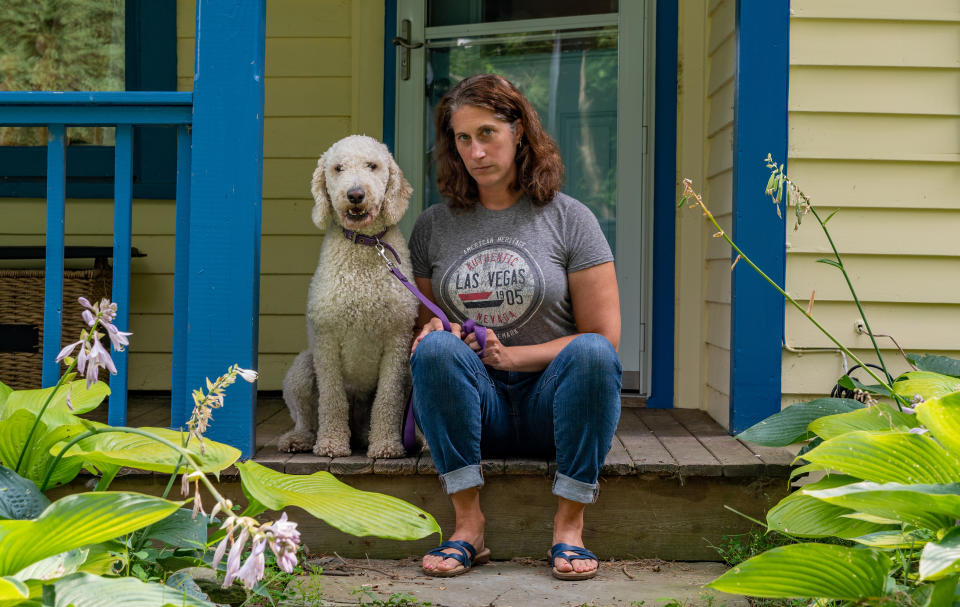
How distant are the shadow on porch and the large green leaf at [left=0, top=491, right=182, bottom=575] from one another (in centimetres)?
102

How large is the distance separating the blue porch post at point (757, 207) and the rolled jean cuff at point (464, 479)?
102cm

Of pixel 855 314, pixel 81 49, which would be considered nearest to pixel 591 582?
pixel 855 314

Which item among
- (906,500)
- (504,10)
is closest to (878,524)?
(906,500)

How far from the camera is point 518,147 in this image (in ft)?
8.54

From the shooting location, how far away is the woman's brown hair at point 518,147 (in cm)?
250

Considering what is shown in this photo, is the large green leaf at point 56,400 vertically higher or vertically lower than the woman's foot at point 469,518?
higher

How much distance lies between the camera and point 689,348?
367cm

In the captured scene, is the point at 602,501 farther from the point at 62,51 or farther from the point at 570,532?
the point at 62,51

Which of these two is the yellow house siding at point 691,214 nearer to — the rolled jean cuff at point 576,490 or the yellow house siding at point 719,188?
the yellow house siding at point 719,188

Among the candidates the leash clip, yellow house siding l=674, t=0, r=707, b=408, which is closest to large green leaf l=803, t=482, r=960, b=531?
the leash clip

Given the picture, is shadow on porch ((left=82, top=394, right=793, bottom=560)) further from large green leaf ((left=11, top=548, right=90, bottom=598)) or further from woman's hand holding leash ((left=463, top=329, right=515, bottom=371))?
large green leaf ((left=11, top=548, right=90, bottom=598))

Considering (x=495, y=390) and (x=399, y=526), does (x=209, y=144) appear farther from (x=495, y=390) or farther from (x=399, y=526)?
(x=399, y=526)

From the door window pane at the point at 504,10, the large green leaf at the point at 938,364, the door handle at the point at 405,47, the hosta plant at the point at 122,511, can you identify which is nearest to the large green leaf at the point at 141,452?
the hosta plant at the point at 122,511

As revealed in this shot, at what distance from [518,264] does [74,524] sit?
145 cm
